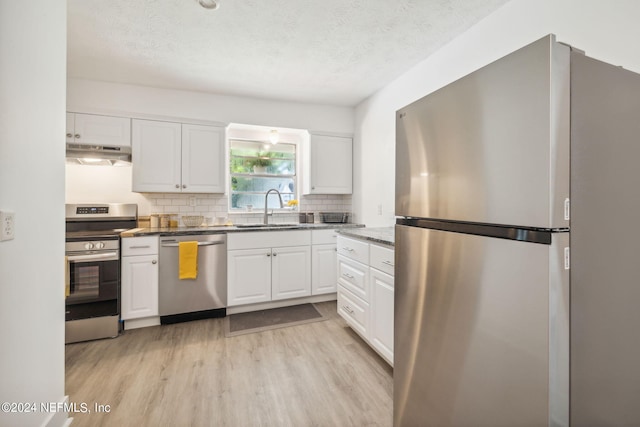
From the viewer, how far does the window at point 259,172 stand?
370 cm

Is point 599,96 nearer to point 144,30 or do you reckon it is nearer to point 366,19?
point 366,19

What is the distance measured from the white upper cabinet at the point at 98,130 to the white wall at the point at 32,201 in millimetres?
1620

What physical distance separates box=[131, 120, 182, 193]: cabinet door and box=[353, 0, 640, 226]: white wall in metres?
2.23

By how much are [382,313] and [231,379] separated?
44.9 inches

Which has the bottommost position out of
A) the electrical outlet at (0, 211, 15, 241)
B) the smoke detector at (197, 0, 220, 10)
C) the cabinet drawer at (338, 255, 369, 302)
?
the cabinet drawer at (338, 255, 369, 302)

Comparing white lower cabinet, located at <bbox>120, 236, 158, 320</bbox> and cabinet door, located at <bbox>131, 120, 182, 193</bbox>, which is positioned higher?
cabinet door, located at <bbox>131, 120, 182, 193</bbox>

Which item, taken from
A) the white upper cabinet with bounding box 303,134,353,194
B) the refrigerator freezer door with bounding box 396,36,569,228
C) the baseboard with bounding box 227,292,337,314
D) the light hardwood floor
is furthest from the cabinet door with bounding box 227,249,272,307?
the refrigerator freezer door with bounding box 396,36,569,228

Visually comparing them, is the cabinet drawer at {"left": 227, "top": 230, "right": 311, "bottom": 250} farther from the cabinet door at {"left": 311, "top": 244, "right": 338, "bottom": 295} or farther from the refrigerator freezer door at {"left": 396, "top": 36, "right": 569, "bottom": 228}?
the refrigerator freezer door at {"left": 396, "top": 36, "right": 569, "bottom": 228}

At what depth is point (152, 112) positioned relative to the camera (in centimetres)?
311

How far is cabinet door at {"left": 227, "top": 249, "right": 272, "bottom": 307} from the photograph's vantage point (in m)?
3.02

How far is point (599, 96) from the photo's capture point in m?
0.82

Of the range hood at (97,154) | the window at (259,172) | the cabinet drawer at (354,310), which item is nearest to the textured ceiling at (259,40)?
the range hood at (97,154)

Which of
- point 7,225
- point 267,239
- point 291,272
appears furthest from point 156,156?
point 7,225

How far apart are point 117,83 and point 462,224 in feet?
12.0
